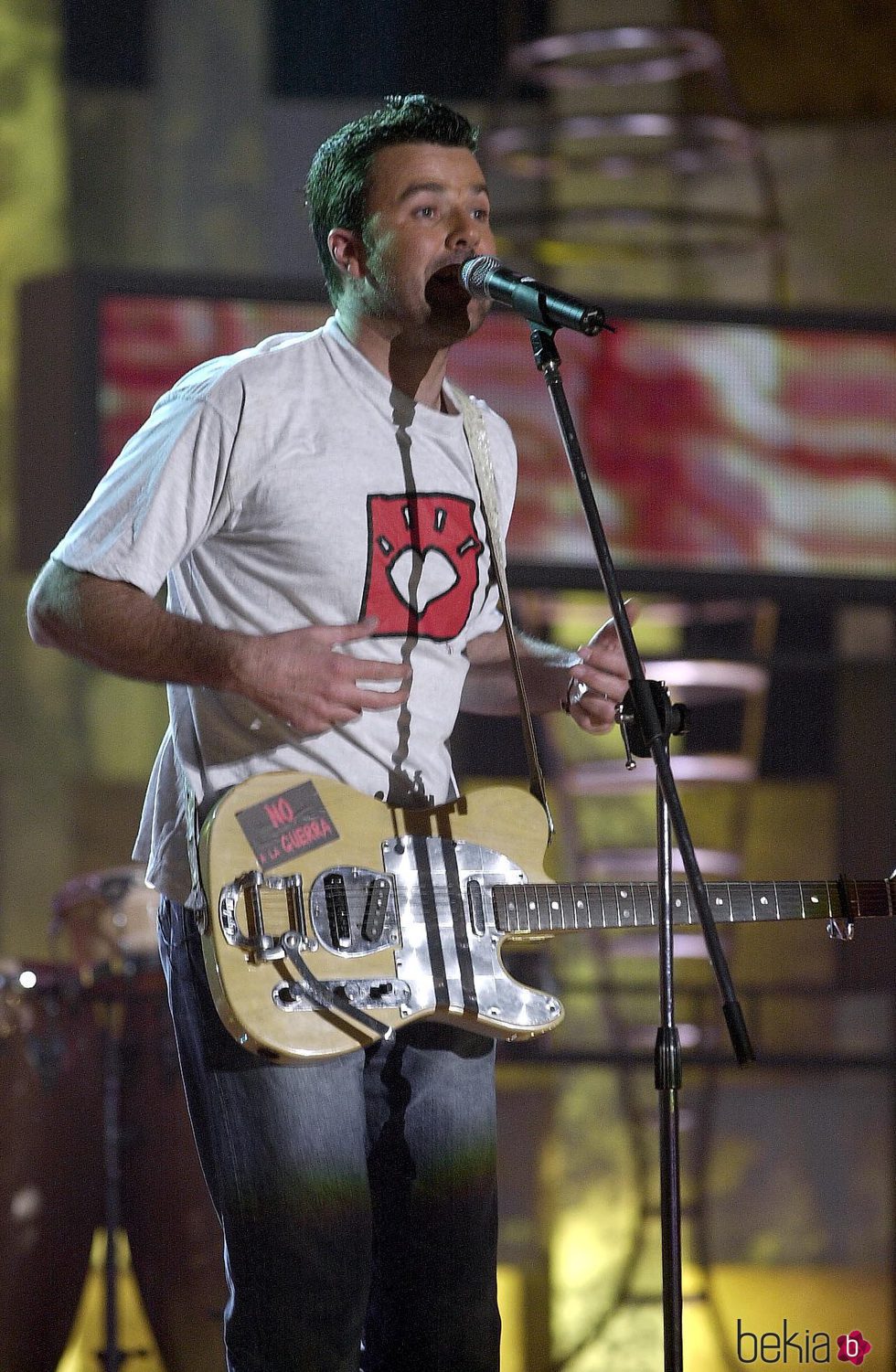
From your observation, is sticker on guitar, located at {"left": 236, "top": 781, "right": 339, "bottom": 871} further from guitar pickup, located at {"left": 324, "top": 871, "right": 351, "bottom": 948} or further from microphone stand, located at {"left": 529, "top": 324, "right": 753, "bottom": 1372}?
microphone stand, located at {"left": 529, "top": 324, "right": 753, "bottom": 1372}

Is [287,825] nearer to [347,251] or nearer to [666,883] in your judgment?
[666,883]

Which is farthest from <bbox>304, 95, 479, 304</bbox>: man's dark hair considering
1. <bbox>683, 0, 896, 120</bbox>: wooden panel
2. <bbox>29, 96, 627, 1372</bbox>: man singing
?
<bbox>683, 0, 896, 120</bbox>: wooden panel

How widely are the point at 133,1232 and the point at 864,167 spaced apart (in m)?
3.95

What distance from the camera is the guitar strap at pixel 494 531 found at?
2.02 m

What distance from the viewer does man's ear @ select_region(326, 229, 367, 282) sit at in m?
2.00

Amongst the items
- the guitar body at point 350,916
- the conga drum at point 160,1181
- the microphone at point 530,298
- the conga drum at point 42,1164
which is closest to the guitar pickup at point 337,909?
the guitar body at point 350,916

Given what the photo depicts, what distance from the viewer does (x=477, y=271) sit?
5.94 feet

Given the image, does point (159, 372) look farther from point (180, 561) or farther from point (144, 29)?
point (180, 561)

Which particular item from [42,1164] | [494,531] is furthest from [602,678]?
[42,1164]

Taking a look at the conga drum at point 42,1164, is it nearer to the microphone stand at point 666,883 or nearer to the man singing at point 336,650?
the man singing at point 336,650

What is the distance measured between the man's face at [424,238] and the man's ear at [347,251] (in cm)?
2

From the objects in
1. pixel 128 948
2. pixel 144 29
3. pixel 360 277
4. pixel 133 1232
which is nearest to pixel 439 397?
pixel 360 277
